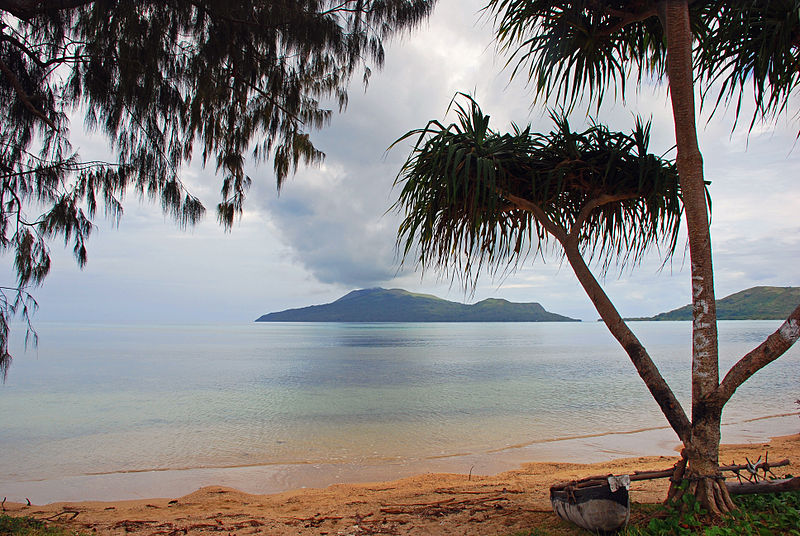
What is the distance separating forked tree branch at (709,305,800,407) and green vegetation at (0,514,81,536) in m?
5.54

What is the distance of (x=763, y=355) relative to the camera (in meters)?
3.37

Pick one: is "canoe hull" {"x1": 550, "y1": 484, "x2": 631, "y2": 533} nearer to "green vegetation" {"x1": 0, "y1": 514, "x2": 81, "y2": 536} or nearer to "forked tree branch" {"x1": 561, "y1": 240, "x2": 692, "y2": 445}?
"forked tree branch" {"x1": 561, "y1": 240, "x2": 692, "y2": 445}

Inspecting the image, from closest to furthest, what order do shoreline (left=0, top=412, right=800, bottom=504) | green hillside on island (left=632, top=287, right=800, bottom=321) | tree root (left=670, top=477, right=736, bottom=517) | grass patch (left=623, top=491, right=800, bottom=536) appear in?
grass patch (left=623, top=491, right=800, bottom=536) < tree root (left=670, top=477, right=736, bottom=517) < shoreline (left=0, top=412, right=800, bottom=504) < green hillside on island (left=632, top=287, right=800, bottom=321)

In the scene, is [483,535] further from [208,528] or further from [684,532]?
[208,528]

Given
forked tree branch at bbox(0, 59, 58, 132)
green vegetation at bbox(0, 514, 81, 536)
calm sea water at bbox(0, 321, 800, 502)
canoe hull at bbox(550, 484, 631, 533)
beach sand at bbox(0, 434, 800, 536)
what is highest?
forked tree branch at bbox(0, 59, 58, 132)

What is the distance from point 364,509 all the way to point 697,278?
4.19m

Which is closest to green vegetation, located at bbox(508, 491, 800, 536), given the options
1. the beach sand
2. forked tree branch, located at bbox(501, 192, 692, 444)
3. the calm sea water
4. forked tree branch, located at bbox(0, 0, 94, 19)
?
the beach sand

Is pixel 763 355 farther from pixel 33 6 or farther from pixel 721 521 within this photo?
pixel 33 6

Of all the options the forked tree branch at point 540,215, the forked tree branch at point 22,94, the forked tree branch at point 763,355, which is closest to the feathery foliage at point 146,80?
the forked tree branch at point 22,94

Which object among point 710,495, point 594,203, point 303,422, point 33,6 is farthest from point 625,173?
point 303,422

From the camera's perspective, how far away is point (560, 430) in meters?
11.6

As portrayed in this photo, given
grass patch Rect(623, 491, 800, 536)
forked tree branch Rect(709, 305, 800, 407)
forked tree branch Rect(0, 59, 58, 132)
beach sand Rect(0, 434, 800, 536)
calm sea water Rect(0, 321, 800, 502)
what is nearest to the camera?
grass patch Rect(623, 491, 800, 536)

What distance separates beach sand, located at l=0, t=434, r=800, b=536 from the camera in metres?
4.48

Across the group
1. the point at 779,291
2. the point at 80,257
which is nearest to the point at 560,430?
the point at 80,257
